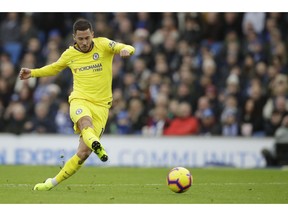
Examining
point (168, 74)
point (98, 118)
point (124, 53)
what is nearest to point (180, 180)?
point (98, 118)

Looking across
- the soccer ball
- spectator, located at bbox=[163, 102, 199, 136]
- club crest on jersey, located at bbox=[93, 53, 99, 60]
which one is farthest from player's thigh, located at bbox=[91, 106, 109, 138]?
spectator, located at bbox=[163, 102, 199, 136]

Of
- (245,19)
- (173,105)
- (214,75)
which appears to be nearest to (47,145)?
(173,105)

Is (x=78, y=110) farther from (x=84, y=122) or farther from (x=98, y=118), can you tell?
(x=98, y=118)

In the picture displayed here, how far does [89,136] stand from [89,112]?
71cm

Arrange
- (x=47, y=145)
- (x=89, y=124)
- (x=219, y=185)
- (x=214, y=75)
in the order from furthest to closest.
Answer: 1. (x=214, y=75)
2. (x=47, y=145)
3. (x=219, y=185)
4. (x=89, y=124)

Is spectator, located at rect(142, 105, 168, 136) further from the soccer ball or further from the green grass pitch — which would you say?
the soccer ball

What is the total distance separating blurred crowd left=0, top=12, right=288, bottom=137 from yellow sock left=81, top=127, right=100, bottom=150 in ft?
27.4

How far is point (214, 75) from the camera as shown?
21.8 m

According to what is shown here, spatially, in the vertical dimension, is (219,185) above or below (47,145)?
below
